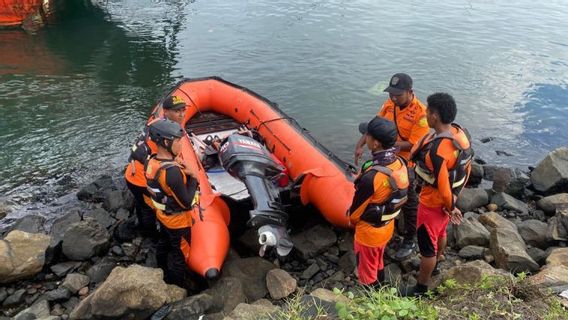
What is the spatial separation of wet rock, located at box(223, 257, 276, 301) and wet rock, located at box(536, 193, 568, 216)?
3.81m

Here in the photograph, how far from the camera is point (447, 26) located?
47.2 feet

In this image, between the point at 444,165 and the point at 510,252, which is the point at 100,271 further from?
the point at 510,252

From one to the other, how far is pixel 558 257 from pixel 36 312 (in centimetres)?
467

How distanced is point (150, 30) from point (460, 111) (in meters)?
9.16

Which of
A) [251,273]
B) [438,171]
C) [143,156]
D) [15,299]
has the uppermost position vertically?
[438,171]

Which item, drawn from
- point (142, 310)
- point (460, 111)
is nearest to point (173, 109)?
point (142, 310)

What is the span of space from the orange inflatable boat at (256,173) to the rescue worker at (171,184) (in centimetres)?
41

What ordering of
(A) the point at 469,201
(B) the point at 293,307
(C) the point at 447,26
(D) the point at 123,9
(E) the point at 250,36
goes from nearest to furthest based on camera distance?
(B) the point at 293,307
(A) the point at 469,201
(E) the point at 250,36
(C) the point at 447,26
(D) the point at 123,9

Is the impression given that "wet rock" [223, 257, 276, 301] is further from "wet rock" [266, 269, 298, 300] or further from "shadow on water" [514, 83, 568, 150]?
"shadow on water" [514, 83, 568, 150]

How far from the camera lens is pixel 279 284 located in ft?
13.9

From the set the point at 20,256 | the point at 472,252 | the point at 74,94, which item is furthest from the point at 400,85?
the point at 74,94

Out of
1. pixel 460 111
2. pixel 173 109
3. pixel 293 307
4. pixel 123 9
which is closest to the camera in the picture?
pixel 293 307

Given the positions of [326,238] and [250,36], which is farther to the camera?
[250,36]

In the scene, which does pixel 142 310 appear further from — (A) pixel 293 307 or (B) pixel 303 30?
(B) pixel 303 30
